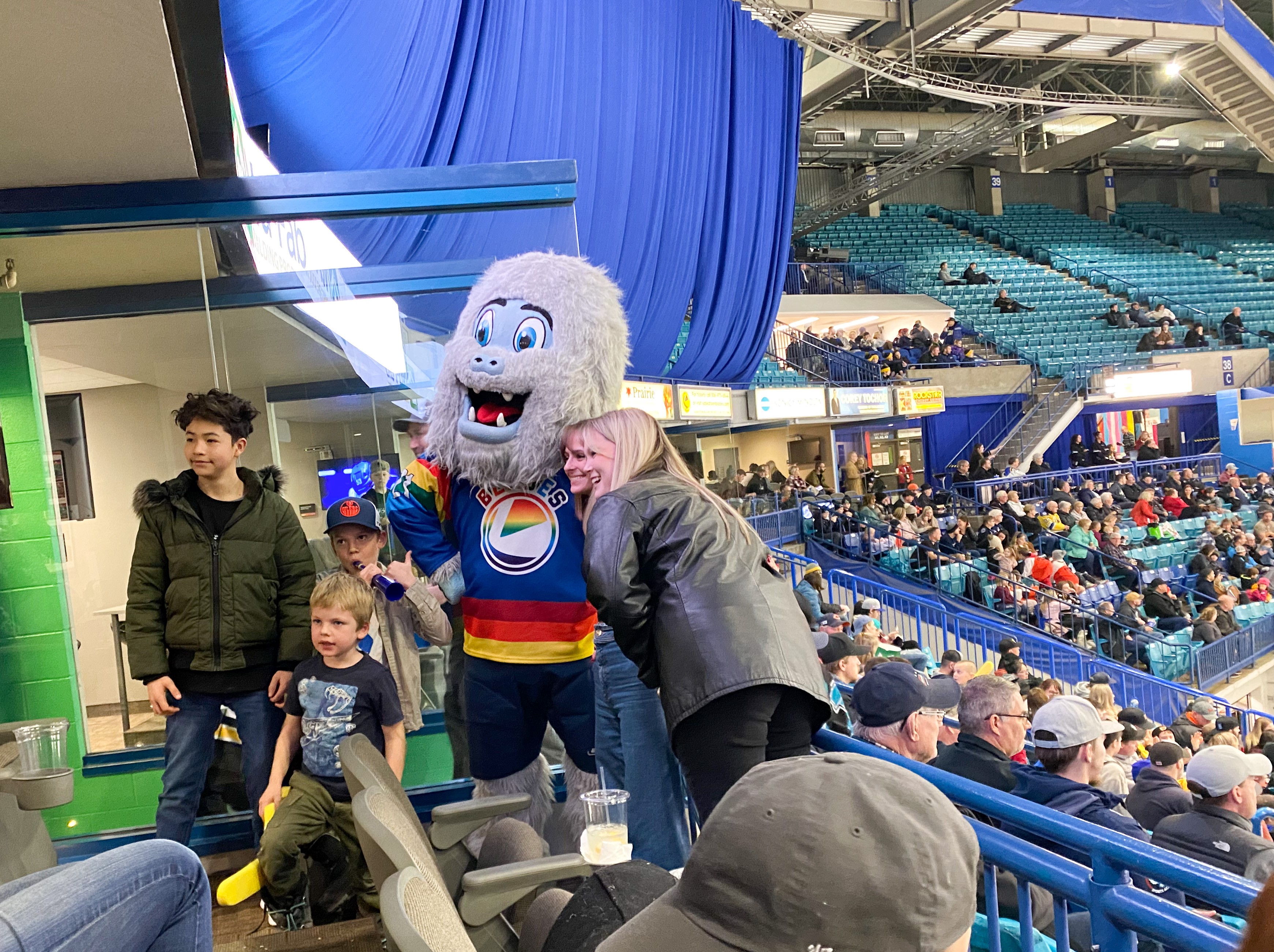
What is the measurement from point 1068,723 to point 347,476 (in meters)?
2.29

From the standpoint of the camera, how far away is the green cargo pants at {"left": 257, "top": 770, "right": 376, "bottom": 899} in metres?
2.62

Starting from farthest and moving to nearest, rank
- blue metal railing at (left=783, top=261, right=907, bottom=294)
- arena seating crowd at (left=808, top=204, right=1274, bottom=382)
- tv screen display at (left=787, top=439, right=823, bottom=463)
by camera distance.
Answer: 1. arena seating crowd at (left=808, top=204, right=1274, bottom=382)
2. blue metal railing at (left=783, top=261, right=907, bottom=294)
3. tv screen display at (left=787, top=439, right=823, bottom=463)

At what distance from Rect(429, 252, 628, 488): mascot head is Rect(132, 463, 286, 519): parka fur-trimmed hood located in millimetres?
547

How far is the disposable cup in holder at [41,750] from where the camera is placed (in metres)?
2.72

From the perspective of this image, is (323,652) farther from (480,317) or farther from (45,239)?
(45,239)

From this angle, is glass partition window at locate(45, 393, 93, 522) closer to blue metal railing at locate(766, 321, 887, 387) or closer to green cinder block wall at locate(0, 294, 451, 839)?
green cinder block wall at locate(0, 294, 451, 839)

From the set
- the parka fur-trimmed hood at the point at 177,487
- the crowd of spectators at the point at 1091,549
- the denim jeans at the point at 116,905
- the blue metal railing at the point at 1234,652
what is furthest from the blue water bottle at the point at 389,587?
the blue metal railing at the point at 1234,652

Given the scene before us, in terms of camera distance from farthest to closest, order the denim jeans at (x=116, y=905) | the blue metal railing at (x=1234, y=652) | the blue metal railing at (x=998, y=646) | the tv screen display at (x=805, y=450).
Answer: the tv screen display at (x=805, y=450) < the blue metal railing at (x=1234, y=652) < the blue metal railing at (x=998, y=646) < the denim jeans at (x=116, y=905)

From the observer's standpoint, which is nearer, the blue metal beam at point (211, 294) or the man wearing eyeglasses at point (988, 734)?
the man wearing eyeglasses at point (988, 734)

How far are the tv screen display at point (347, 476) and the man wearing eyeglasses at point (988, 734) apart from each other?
1849 mm

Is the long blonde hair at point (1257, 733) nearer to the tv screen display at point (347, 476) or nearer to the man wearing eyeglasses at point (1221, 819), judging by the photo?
the man wearing eyeglasses at point (1221, 819)

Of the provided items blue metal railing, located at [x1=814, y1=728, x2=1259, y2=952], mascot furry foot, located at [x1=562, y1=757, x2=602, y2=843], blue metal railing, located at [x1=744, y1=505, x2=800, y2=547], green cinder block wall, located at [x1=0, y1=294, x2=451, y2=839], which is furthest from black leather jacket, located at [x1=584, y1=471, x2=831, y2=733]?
blue metal railing, located at [x1=744, y1=505, x2=800, y2=547]

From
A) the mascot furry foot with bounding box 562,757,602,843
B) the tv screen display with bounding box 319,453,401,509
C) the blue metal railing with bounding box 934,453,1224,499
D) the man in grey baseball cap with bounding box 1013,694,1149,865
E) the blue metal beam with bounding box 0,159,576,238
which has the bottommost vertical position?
the blue metal railing with bounding box 934,453,1224,499

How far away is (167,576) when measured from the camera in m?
A: 2.98
